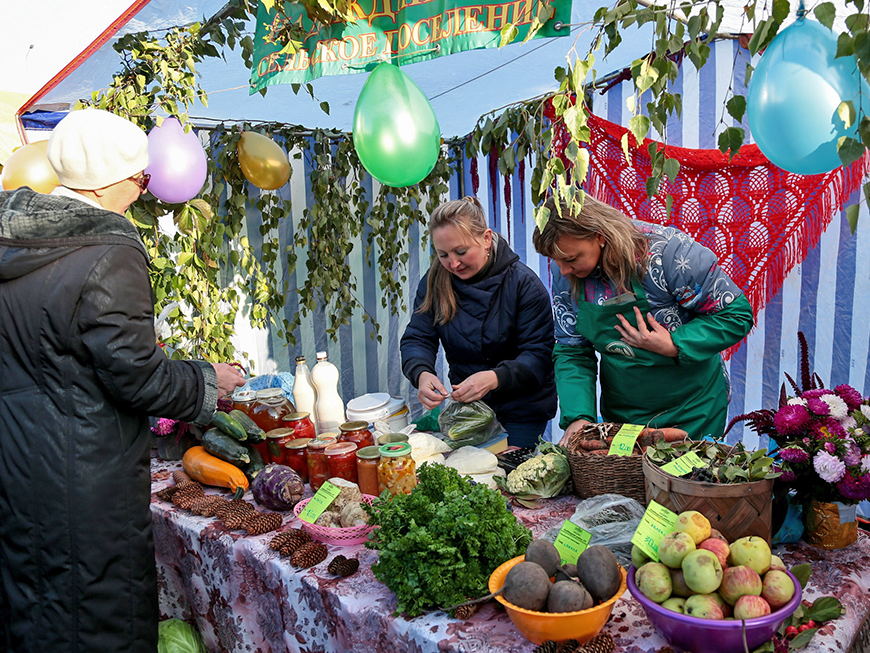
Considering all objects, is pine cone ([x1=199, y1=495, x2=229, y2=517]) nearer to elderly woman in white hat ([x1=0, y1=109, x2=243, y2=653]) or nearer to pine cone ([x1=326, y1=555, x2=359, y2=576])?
elderly woman in white hat ([x1=0, y1=109, x2=243, y2=653])

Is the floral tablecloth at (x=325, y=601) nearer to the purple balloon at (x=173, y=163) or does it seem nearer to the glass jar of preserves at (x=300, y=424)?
the glass jar of preserves at (x=300, y=424)

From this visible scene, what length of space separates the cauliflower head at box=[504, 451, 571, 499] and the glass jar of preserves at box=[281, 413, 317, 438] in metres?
0.73

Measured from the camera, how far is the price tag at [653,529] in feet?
3.64

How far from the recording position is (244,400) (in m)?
2.10

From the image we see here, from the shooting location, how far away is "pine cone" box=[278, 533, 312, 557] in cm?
151

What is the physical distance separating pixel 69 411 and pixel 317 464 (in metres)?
0.69

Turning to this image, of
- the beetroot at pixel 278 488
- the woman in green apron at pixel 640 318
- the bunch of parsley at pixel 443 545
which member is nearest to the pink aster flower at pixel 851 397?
the woman in green apron at pixel 640 318

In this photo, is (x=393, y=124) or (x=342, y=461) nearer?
(x=342, y=461)

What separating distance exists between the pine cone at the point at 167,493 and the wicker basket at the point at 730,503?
1557 mm

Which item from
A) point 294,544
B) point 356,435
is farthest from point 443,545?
point 356,435

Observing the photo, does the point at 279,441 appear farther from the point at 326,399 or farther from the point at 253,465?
the point at 326,399

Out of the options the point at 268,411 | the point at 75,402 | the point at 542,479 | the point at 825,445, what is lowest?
the point at 542,479

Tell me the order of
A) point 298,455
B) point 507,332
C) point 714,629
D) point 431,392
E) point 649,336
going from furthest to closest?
point 507,332 < point 431,392 < point 649,336 < point 298,455 < point 714,629

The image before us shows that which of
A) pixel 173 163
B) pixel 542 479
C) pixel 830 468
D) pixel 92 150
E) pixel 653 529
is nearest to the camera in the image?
pixel 653 529
